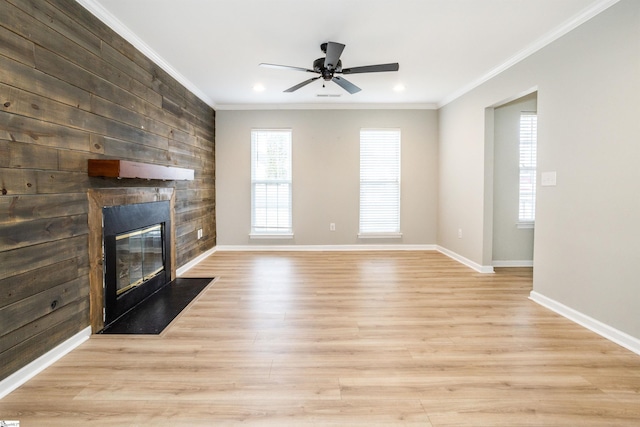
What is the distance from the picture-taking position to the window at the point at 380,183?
5.64 m

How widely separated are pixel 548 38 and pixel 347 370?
3430 millimetres

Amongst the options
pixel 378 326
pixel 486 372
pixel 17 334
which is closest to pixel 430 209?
pixel 378 326

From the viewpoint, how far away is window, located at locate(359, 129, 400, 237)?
5641mm

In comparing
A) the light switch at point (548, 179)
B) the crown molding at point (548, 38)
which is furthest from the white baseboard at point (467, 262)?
the crown molding at point (548, 38)

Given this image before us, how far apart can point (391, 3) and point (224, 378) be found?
9.56 ft

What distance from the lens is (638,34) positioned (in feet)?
7.13

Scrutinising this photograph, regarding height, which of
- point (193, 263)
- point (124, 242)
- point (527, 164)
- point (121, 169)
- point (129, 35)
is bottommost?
point (193, 263)

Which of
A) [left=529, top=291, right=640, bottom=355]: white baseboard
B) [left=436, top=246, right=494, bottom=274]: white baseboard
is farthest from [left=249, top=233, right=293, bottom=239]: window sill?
[left=529, top=291, right=640, bottom=355]: white baseboard

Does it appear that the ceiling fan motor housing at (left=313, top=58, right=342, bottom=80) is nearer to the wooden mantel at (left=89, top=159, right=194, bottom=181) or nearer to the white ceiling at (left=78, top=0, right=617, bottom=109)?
the white ceiling at (left=78, top=0, right=617, bottom=109)

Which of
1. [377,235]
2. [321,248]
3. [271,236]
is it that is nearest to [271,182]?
[271,236]

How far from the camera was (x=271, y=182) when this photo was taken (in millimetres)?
5621

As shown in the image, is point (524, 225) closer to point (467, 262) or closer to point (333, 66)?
point (467, 262)

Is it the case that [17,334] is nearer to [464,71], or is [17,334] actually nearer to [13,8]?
[13,8]

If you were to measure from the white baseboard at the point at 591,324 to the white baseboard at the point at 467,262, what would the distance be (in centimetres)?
100
